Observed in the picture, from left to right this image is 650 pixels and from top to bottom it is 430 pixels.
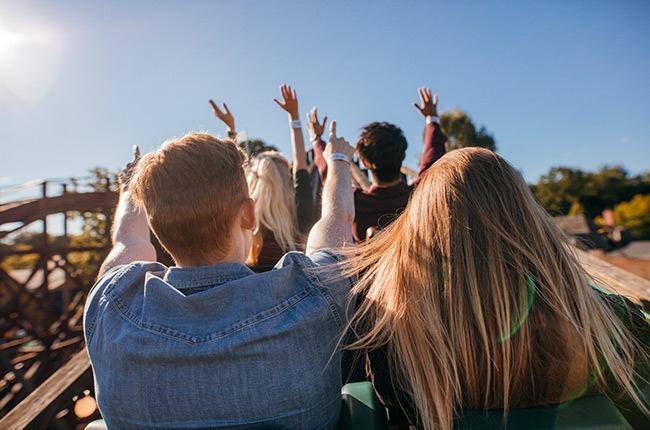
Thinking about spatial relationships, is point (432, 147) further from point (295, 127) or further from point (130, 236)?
A: point (130, 236)

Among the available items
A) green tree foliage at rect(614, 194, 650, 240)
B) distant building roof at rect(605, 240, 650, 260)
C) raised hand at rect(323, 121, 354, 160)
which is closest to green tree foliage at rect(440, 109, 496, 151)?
distant building roof at rect(605, 240, 650, 260)

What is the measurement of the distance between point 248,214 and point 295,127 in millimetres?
1637

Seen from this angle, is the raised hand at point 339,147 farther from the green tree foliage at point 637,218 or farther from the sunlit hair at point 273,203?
the green tree foliage at point 637,218

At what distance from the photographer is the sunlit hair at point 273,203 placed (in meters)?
2.21

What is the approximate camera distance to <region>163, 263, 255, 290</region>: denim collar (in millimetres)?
1002

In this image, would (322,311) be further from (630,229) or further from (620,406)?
(630,229)

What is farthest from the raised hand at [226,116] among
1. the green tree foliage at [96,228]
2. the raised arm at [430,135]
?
the green tree foliage at [96,228]

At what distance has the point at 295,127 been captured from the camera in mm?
2611

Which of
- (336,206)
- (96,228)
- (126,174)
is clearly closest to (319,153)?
(336,206)

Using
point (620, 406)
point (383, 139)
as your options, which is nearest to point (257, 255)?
point (383, 139)

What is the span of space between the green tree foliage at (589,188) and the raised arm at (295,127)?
52.1 metres

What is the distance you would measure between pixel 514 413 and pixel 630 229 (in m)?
54.5

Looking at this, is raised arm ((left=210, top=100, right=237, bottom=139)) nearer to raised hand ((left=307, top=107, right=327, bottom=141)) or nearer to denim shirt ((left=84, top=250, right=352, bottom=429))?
raised hand ((left=307, top=107, right=327, bottom=141))

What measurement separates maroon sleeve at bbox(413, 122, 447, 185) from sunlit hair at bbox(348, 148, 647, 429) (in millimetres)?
1277
